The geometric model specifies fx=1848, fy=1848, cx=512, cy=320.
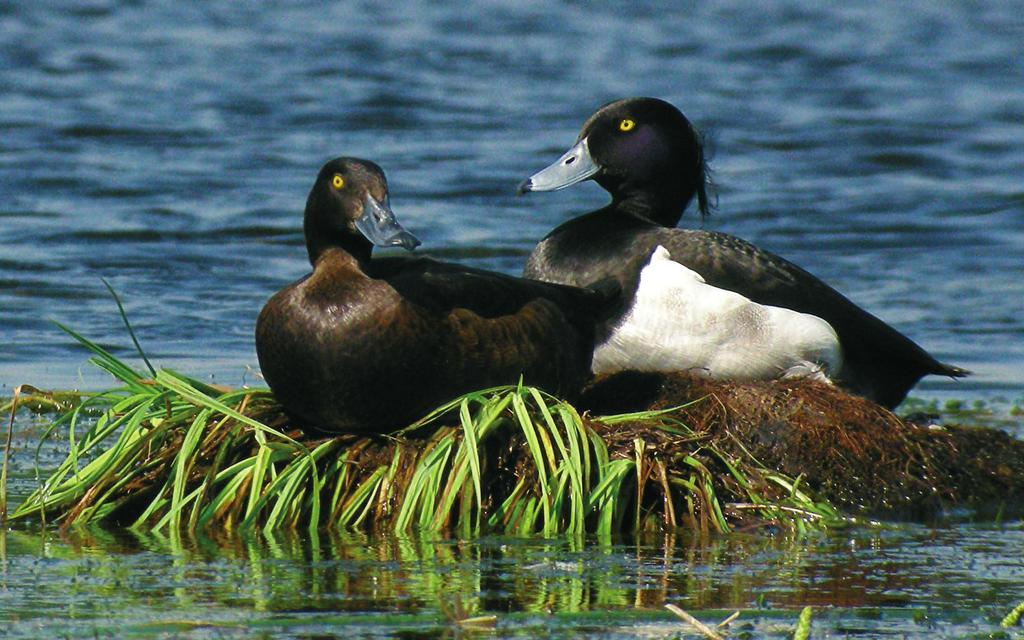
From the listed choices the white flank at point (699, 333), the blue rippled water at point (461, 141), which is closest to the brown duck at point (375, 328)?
the white flank at point (699, 333)

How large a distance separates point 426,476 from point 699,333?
1790 mm

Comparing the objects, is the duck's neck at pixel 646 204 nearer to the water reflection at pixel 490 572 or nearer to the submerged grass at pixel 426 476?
the submerged grass at pixel 426 476

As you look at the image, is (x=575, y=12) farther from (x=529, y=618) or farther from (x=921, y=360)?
(x=529, y=618)

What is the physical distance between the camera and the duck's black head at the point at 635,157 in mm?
8055

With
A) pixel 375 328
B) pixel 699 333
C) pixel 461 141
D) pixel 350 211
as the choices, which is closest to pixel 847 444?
pixel 699 333

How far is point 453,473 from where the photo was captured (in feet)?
19.2

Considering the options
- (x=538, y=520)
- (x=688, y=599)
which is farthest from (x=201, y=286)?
(x=688, y=599)

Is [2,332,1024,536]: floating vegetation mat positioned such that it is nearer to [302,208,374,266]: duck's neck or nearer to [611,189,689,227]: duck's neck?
[302,208,374,266]: duck's neck

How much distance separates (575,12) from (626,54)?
10.8 feet

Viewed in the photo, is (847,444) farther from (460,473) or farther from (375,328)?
(375,328)

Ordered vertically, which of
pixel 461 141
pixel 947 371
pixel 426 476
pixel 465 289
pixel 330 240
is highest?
pixel 461 141

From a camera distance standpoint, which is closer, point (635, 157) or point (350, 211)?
point (350, 211)

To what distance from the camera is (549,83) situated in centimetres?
1892

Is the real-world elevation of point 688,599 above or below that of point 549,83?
below
